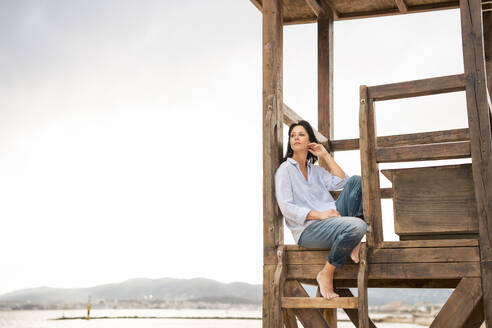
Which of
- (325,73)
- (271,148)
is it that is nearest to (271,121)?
(271,148)

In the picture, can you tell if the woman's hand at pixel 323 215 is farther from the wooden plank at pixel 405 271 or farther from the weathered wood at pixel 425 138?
the weathered wood at pixel 425 138

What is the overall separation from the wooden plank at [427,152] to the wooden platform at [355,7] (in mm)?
2858

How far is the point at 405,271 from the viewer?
15.0 feet

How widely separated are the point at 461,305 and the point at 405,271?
0.48 metres

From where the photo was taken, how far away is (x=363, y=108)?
4.88m

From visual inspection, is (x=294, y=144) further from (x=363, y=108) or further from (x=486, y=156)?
(x=486, y=156)

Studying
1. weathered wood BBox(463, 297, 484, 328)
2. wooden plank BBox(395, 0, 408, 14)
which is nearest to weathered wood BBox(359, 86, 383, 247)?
weathered wood BBox(463, 297, 484, 328)

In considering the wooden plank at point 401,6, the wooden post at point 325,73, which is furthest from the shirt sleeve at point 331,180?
the wooden plank at point 401,6

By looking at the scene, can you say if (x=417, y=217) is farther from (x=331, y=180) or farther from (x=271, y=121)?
(x=271, y=121)

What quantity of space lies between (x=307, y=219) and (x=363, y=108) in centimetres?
107

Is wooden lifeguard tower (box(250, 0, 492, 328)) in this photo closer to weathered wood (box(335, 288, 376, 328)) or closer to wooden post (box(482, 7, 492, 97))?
weathered wood (box(335, 288, 376, 328))

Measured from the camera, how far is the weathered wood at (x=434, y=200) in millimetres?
4570

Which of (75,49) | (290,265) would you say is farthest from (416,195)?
(75,49)

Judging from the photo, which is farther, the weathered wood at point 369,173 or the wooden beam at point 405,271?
the weathered wood at point 369,173
